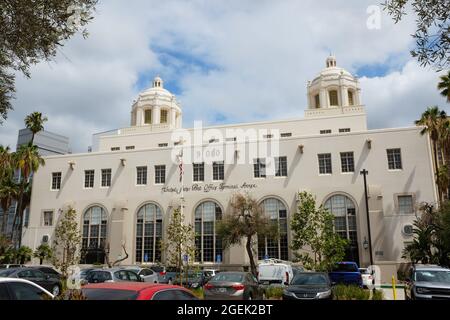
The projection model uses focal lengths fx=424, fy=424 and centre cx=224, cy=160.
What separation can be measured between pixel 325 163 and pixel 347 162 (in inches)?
81.5

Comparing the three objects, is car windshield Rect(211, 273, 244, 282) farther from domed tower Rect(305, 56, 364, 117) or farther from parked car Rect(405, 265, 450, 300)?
domed tower Rect(305, 56, 364, 117)

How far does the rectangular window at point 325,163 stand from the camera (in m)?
41.2

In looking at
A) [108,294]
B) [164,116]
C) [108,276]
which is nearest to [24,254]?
[164,116]

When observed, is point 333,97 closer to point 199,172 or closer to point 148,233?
point 199,172

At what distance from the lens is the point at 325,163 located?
41438 millimetres

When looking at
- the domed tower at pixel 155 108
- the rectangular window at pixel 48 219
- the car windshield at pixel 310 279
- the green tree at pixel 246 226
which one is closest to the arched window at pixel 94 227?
the rectangular window at pixel 48 219

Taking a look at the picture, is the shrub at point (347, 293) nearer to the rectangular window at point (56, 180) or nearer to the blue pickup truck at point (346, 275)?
the blue pickup truck at point (346, 275)

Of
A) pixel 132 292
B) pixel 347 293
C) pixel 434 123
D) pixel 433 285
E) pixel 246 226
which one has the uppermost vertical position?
pixel 434 123

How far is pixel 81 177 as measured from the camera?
1876 inches

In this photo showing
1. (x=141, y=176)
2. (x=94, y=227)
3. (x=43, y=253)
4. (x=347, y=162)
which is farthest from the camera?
(x=141, y=176)

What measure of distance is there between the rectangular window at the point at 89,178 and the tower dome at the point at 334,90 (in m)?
28.3

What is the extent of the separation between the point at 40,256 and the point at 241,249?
2122 cm

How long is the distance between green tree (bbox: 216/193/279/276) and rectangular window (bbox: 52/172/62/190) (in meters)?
21.1
